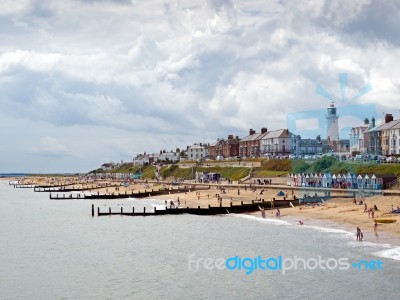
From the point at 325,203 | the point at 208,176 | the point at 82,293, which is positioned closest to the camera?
the point at 82,293

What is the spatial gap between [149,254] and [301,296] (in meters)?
18.3

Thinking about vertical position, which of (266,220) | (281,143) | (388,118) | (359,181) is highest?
(388,118)

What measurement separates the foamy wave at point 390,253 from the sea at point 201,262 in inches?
2.7

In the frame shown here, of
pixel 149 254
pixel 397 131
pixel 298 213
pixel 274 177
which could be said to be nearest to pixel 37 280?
pixel 149 254

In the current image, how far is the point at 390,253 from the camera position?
134ft

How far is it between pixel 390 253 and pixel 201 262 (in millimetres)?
14229

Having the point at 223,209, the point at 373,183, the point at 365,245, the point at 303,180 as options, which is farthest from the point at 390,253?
the point at 303,180

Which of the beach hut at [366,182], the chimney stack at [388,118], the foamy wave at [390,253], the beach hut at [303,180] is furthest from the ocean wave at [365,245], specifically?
the chimney stack at [388,118]

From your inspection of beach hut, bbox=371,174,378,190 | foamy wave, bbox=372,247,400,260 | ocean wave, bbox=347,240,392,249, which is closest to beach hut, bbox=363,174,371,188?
beach hut, bbox=371,174,378,190

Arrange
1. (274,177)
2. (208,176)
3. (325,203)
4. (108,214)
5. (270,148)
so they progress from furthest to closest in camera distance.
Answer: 1. (270,148)
2. (208,176)
3. (274,177)
4. (108,214)
5. (325,203)

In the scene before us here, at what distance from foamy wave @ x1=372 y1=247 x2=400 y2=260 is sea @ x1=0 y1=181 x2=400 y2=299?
69 millimetres

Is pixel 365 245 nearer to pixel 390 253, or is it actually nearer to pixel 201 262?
pixel 390 253

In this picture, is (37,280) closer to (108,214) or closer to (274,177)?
(108,214)

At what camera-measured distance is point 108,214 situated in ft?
267
